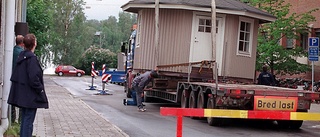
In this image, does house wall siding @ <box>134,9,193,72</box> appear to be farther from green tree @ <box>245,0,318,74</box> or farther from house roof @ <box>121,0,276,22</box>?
green tree @ <box>245,0,318,74</box>

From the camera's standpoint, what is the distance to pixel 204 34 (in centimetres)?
1928

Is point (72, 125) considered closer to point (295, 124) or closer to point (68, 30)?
point (295, 124)

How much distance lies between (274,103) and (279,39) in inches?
606

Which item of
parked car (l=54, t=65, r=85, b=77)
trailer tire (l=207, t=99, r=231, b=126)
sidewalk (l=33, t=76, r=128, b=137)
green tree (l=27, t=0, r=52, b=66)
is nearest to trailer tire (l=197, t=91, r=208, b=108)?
trailer tire (l=207, t=99, r=231, b=126)

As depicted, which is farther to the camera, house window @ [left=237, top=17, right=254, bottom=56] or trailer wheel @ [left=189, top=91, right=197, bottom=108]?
house window @ [left=237, top=17, right=254, bottom=56]

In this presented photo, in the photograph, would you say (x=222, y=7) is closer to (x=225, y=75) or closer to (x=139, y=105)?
(x=225, y=75)

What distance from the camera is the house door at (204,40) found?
63.0ft

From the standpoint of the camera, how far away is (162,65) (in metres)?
19.4

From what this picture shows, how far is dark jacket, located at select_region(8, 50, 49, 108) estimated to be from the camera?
25.7ft

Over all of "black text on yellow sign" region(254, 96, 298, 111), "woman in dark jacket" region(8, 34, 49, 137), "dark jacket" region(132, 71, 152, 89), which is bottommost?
"black text on yellow sign" region(254, 96, 298, 111)

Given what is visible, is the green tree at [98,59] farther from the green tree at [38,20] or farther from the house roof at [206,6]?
the house roof at [206,6]

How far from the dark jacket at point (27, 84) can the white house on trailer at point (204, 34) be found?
11.2m

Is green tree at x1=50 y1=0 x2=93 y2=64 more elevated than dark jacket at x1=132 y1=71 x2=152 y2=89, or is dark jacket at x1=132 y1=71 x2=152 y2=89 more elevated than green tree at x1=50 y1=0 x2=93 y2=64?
green tree at x1=50 y1=0 x2=93 y2=64

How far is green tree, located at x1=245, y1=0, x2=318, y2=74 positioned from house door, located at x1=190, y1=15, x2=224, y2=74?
315 inches
